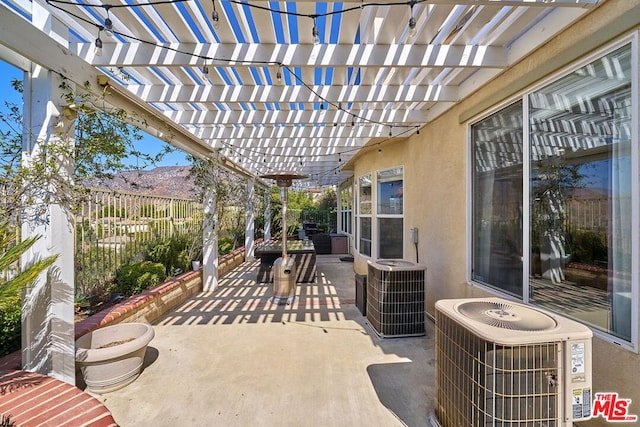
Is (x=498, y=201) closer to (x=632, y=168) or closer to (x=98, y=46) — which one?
(x=632, y=168)

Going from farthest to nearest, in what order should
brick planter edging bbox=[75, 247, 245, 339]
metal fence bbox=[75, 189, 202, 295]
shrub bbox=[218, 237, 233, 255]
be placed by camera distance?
shrub bbox=[218, 237, 233, 255] < metal fence bbox=[75, 189, 202, 295] < brick planter edging bbox=[75, 247, 245, 339]

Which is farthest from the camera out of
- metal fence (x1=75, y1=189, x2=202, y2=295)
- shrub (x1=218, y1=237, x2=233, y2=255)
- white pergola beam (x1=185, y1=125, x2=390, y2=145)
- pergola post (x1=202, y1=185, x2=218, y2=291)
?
shrub (x1=218, y1=237, x2=233, y2=255)

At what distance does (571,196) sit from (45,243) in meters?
4.19

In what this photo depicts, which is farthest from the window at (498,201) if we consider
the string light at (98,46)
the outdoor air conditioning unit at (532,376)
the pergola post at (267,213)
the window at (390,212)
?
the pergola post at (267,213)

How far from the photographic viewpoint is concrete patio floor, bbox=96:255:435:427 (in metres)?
2.28

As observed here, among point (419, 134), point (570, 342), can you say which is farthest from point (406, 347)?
point (419, 134)

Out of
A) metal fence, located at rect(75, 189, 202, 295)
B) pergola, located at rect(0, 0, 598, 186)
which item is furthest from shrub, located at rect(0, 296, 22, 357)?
pergola, located at rect(0, 0, 598, 186)

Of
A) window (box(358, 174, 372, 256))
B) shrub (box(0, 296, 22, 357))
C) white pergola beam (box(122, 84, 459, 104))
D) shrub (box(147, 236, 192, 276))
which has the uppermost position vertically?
white pergola beam (box(122, 84, 459, 104))

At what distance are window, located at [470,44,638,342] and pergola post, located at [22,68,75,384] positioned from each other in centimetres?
407

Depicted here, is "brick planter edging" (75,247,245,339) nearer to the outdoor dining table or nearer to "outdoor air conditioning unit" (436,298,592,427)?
the outdoor dining table

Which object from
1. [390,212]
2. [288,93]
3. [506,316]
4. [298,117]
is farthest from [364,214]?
[506,316]

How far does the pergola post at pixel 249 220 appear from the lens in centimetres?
871

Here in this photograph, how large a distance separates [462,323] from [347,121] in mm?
3606

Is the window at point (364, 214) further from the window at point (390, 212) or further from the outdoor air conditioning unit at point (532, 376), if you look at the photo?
the outdoor air conditioning unit at point (532, 376)
